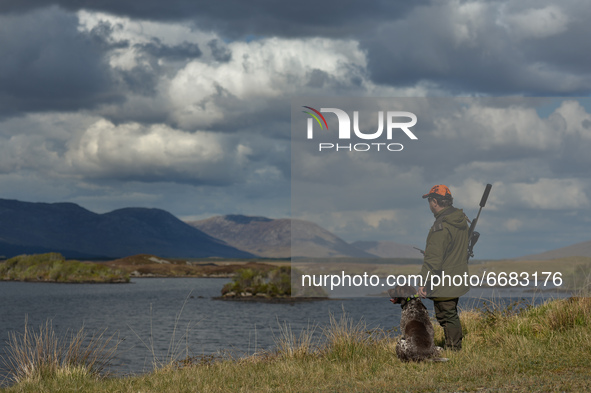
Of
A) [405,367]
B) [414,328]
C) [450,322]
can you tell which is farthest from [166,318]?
[405,367]

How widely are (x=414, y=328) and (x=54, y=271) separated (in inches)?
4272

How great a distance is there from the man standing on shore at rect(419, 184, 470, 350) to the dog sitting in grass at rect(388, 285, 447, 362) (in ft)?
1.04

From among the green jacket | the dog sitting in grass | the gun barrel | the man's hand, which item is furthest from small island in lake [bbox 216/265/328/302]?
the man's hand

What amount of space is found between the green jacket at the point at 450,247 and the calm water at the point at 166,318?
16083 mm

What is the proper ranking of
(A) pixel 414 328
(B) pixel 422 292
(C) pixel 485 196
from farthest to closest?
(C) pixel 485 196 < (A) pixel 414 328 < (B) pixel 422 292

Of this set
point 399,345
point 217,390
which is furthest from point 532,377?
point 217,390

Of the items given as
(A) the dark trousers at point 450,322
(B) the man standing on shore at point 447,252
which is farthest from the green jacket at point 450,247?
(A) the dark trousers at point 450,322

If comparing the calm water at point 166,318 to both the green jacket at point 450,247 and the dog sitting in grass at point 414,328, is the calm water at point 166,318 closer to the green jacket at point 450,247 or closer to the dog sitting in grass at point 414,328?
the dog sitting in grass at point 414,328

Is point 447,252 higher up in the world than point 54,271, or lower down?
higher up

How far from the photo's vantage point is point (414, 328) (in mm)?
10070

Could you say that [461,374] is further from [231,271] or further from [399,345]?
[231,271]

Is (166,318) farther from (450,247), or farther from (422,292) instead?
(422,292)

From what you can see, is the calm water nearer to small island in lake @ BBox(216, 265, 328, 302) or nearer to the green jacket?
small island in lake @ BBox(216, 265, 328, 302)

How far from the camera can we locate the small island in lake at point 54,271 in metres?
109
